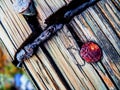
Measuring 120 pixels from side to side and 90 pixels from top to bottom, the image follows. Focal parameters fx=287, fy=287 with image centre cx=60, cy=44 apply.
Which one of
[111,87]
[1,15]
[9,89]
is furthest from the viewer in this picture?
[9,89]

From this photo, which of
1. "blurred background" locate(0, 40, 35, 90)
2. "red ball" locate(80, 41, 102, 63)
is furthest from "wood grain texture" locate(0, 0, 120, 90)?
"blurred background" locate(0, 40, 35, 90)

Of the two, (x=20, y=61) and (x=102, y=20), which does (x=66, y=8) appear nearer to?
(x=102, y=20)

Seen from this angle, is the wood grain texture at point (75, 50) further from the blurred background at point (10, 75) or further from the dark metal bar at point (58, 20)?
the blurred background at point (10, 75)

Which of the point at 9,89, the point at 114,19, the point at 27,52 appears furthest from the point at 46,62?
the point at 9,89

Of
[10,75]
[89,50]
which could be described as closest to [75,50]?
[89,50]

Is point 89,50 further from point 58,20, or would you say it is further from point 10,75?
point 10,75

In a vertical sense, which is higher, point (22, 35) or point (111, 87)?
point (22, 35)

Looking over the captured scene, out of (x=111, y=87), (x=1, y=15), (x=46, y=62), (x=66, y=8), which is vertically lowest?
(x=111, y=87)
